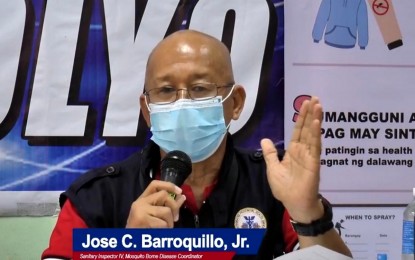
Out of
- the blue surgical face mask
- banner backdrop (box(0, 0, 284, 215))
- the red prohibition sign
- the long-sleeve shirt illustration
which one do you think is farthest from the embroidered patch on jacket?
the red prohibition sign

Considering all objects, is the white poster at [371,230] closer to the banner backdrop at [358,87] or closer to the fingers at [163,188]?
the banner backdrop at [358,87]

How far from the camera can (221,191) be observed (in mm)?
1336

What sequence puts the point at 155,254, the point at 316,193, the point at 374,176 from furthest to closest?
1. the point at 374,176
2. the point at 316,193
3. the point at 155,254

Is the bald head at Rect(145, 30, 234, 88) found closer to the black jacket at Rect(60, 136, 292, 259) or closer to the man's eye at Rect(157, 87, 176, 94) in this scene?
the man's eye at Rect(157, 87, 176, 94)

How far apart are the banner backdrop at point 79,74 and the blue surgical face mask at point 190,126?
21.7 inches

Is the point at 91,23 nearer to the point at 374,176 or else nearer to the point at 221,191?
the point at 221,191

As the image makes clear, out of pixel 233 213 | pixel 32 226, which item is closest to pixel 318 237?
pixel 233 213

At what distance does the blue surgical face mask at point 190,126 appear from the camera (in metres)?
1.33

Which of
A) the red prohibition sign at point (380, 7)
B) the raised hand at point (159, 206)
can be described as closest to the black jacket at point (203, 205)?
the raised hand at point (159, 206)

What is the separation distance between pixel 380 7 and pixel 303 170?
121 centimetres

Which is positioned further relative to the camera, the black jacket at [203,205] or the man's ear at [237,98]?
the man's ear at [237,98]

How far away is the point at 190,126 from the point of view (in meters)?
1.34

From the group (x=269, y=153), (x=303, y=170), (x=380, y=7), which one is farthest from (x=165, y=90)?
(x=380, y=7)

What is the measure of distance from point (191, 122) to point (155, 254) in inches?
25.6
